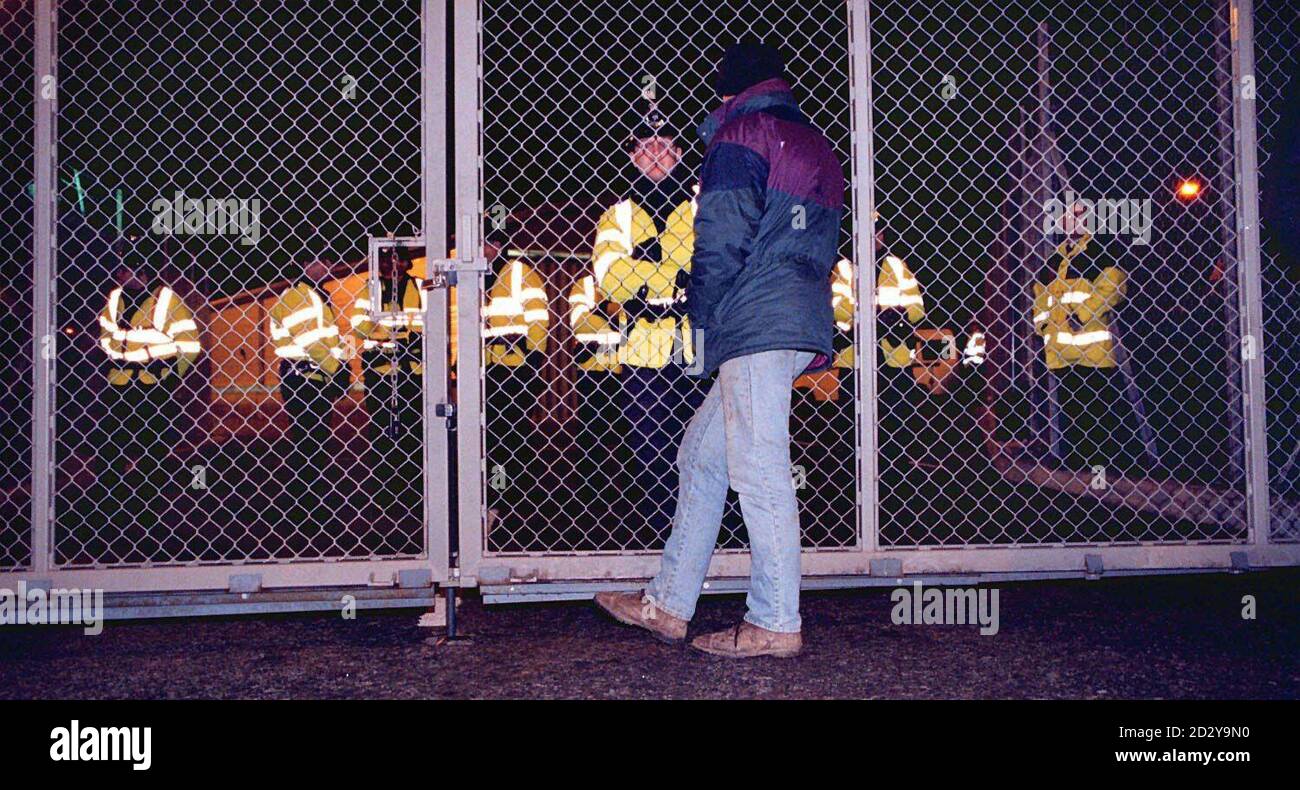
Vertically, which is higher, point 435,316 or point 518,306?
point 518,306

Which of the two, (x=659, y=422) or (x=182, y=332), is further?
(x=182, y=332)

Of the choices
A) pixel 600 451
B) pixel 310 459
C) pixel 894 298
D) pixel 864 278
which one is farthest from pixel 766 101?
pixel 600 451

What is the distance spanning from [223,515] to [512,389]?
10.6ft

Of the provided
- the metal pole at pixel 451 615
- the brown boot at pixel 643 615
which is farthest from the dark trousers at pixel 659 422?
the metal pole at pixel 451 615

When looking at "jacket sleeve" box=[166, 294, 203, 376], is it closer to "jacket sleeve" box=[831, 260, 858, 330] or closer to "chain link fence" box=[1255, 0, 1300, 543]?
"jacket sleeve" box=[831, 260, 858, 330]

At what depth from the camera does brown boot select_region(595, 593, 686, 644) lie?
128 inches

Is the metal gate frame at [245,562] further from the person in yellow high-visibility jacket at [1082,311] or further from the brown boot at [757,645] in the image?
the person in yellow high-visibility jacket at [1082,311]

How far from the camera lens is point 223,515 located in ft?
21.9

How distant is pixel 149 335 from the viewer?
7.01m

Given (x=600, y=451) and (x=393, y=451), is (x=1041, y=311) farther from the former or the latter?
(x=393, y=451)

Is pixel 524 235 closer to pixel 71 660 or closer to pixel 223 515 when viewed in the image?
pixel 223 515

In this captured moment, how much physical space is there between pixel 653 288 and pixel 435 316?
0.97m

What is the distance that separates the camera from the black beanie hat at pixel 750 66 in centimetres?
318
